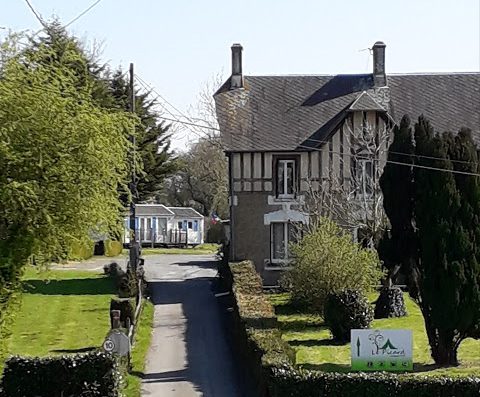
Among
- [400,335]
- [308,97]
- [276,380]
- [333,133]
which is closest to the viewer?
[276,380]

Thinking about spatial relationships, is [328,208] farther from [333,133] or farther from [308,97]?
[308,97]

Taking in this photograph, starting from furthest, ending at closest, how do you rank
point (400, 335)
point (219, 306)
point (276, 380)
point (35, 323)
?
point (219, 306), point (35, 323), point (400, 335), point (276, 380)

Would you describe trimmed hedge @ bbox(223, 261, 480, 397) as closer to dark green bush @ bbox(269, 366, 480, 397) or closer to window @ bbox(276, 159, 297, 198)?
dark green bush @ bbox(269, 366, 480, 397)

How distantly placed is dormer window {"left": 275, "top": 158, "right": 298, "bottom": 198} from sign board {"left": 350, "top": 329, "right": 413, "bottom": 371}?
13.6m

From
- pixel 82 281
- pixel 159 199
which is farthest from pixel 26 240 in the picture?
pixel 159 199

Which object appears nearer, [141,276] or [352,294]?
[352,294]

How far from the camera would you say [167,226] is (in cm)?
6159

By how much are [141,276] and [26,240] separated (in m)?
17.3

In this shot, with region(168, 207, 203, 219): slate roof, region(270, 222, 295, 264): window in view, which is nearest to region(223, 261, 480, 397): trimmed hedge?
region(270, 222, 295, 264): window

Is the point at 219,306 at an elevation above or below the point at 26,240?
below

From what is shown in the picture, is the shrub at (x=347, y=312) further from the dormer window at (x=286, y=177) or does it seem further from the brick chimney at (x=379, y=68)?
the brick chimney at (x=379, y=68)

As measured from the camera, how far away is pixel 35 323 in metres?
28.2

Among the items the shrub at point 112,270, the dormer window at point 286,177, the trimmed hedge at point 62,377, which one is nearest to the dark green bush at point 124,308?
the trimmed hedge at point 62,377

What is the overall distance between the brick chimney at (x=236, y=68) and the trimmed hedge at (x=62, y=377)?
20171mm
